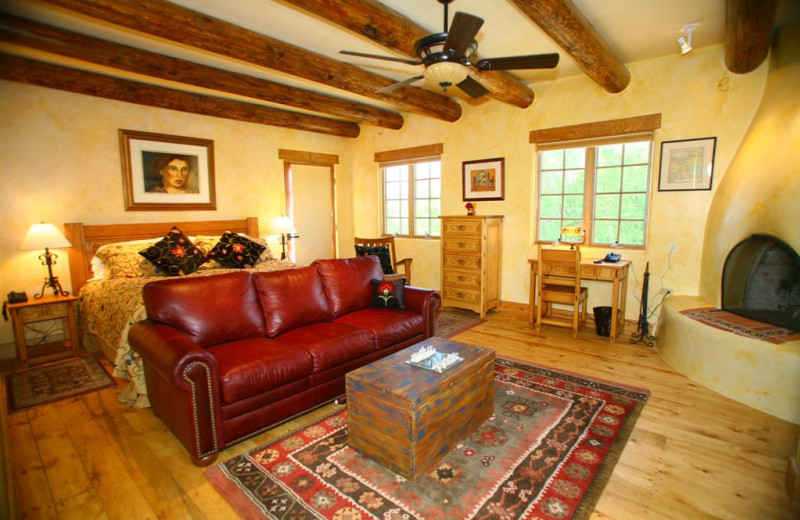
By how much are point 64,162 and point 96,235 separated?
30.5 inches

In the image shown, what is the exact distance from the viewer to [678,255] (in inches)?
155

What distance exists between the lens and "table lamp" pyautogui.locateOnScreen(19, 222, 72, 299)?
344 cm

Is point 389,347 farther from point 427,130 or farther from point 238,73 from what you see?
point 427,130

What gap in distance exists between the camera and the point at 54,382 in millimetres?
3176

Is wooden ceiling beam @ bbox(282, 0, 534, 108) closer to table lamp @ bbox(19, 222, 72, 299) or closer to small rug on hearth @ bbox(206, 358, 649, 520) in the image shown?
small rug on hearth @ bbox(206, 358, 649, 520)

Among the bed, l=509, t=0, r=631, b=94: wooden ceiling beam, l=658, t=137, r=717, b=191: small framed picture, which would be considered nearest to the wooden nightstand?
the bed

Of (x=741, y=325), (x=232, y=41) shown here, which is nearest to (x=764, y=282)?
(x=741, y=325)

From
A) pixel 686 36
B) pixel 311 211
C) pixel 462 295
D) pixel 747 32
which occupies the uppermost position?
pixel 686 36

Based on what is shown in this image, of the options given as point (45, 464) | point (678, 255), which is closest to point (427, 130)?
point (678, 255)

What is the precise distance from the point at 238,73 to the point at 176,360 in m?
3.30

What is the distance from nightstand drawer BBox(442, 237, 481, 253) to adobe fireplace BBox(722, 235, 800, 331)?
7.76 ft

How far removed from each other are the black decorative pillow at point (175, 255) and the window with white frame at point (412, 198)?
301 cm

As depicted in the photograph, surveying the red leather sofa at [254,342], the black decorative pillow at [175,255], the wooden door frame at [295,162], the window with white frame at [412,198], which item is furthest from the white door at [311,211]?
the red leather sofa at [254,342]

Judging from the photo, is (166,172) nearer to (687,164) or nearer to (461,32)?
(461,32)
